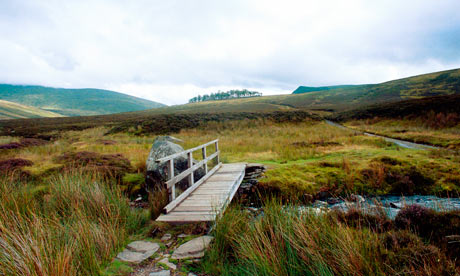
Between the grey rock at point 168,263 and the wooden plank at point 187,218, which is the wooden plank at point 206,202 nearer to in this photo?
the wooden plank at point 187,218

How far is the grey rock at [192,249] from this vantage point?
12.2 feet

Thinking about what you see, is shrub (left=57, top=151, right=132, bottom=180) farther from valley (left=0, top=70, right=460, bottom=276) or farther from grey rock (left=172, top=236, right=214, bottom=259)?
grey rock (left=172, top=236, right=214, bottom=259)

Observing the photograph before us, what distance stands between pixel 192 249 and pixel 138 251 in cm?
87

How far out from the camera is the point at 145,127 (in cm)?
2792

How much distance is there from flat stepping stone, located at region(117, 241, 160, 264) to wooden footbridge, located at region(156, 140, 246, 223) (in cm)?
66

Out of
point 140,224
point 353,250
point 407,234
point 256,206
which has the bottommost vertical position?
point 256,206

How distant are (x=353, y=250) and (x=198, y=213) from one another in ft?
10.2

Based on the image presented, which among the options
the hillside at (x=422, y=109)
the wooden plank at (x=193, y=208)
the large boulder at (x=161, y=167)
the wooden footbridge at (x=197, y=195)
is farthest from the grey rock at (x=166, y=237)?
the hillside at (x=422, y=109)

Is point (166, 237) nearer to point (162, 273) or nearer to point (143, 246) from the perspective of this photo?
point (143, 246)

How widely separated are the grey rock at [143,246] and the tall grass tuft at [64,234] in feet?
0.61

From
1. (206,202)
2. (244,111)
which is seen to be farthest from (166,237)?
(244,111)

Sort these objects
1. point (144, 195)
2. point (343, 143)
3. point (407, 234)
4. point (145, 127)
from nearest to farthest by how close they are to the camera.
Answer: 1. point (407, 234)
2. point (144, 195)
3. point (343, 143)
4. point (145, 127)

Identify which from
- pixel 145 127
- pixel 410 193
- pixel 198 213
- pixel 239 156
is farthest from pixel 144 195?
pixel 145 127

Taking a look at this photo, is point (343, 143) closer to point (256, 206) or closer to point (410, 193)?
point (410, 193)
